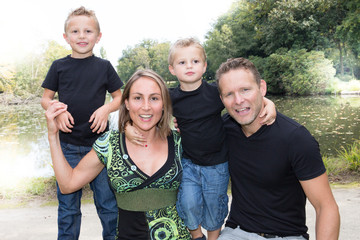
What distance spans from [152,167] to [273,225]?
85cm

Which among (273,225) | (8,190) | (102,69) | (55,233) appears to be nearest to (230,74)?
(273,225)

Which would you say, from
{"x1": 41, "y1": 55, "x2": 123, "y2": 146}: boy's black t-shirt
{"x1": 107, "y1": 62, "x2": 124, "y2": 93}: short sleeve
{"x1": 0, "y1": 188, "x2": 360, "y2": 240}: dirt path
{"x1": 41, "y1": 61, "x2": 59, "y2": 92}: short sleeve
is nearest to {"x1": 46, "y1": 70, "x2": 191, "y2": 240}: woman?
{"x1": 41, "y1": 55, "x2": 123, "y2": 146}: boy's black t-shirt

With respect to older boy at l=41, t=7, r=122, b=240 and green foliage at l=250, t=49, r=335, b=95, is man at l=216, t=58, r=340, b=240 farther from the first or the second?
green foliage at l=250, t=49, r=335, b=95

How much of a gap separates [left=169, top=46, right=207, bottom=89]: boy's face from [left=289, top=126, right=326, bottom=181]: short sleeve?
974 mm

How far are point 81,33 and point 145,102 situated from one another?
1.09 m

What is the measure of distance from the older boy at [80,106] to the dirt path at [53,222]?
71cm

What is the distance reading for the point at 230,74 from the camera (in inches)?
77.6

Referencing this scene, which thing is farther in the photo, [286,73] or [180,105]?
[286,73]

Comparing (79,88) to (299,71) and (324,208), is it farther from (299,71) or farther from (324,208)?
(299,71)

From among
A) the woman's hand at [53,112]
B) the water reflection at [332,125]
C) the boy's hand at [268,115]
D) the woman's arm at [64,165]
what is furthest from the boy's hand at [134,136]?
the water reflection at [332,125]

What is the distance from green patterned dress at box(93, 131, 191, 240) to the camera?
1.78 metres

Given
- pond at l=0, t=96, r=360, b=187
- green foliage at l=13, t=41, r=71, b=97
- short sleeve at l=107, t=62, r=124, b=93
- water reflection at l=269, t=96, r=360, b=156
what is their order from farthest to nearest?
green foliage at l=13, t=41, r=71, b=97
water reflection at l=269, t=96, r=360, b=156
pond at l=0, t=96, r=360, b=187
short sleeve at l=107, t=62, r=124, b=93

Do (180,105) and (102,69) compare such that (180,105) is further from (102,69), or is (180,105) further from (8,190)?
(8,190)

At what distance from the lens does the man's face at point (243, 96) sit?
1.93 metres
